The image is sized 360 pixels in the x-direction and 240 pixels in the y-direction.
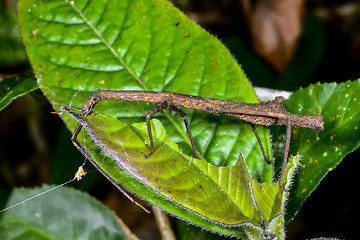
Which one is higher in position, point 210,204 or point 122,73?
point 122,73

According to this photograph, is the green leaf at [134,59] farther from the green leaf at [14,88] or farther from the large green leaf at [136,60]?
the green leaf at [14,88]

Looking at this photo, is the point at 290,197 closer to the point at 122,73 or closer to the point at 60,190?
the point at 122,73

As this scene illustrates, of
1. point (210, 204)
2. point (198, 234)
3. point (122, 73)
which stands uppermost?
point (122, 73)

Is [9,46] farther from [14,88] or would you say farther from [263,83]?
[263,83]

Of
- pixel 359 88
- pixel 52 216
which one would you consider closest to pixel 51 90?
pixel 52 216

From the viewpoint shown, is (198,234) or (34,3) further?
(34,3)

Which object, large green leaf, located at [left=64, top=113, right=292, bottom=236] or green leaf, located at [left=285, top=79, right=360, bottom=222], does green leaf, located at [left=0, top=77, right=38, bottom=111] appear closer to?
large green leaf, located at [left=64, top=113, right=292, bottom=236]

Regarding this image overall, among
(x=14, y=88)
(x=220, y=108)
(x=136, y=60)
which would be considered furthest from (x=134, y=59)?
(x=14, y=88)

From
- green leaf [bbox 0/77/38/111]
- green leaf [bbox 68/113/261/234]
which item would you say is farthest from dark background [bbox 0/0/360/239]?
green leaf [bbox 68/113/261/234]
